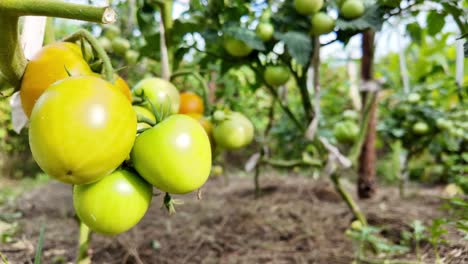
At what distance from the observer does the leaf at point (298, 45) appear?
1.00 m

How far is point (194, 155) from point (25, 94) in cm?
29

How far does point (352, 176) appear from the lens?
3.68m

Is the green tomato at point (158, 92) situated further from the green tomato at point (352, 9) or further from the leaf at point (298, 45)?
the green tomato at point (352, 9)

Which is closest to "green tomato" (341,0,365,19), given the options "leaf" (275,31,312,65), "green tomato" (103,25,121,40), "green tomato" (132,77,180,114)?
"leaf" (275,31,312,65)

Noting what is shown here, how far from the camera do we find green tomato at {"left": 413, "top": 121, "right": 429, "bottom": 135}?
1.91m

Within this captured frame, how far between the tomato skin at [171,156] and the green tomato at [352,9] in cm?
65

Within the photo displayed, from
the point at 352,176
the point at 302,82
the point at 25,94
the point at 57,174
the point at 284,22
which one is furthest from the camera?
the point at 352,176

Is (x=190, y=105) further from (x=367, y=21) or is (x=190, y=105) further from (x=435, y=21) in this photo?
(x=435, y=21)

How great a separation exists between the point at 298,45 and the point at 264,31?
0.38 feet

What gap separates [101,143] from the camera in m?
0.49

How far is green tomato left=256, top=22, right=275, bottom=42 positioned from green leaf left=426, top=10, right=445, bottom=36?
1.51 ft

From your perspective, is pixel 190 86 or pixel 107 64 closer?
pixel 107 64

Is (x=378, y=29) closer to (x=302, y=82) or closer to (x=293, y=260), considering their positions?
(x=302, y=82)

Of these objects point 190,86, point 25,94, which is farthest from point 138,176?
point 190,86
